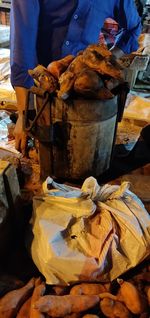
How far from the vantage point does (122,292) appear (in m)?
1.22

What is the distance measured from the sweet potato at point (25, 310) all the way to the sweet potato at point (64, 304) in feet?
0.29

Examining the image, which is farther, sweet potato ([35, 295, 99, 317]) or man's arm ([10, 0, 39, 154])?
man's arm ([10, 0, 39, 154])

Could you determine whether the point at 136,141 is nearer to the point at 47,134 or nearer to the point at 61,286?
the point at 47,134

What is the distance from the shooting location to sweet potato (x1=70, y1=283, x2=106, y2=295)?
1.24m

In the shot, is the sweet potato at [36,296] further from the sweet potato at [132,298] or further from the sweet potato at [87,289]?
the sweet potato at [132,298]

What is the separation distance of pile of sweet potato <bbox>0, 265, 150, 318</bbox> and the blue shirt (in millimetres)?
1414

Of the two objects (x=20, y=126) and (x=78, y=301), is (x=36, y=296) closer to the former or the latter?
(x=78, y=301)

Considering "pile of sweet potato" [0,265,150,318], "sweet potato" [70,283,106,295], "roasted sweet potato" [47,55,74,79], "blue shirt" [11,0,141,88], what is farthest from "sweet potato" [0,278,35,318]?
"blue shirt" [11,0,141,88]

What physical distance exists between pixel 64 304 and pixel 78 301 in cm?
7

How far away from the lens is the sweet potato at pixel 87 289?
124 centimetres

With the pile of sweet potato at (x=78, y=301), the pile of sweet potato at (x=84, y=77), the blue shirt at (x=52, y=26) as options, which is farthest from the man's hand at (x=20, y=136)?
the pile of sweet potato at (x=78, y=301)

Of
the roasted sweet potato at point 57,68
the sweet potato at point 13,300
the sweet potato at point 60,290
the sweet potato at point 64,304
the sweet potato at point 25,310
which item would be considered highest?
the roasted sweet potato at point 57,68

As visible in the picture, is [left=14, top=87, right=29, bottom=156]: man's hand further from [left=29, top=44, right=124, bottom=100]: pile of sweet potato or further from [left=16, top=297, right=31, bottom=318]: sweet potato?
[left=16, top=297, right=31, bottom=318]: sweet potato

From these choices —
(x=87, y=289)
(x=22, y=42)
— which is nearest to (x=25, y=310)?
(x=87, y=289)
